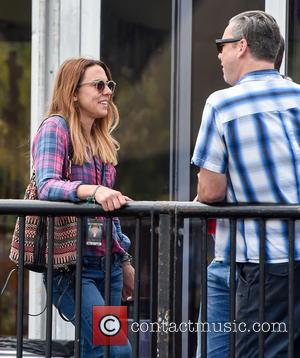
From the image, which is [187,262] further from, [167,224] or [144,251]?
[167,224]

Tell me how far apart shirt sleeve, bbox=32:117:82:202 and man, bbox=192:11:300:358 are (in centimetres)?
62

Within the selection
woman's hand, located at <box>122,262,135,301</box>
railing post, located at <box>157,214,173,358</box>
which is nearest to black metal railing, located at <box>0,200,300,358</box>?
railing post, located at <box>157,214,173,358</box>

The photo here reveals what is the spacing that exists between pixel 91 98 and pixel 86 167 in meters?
0.39

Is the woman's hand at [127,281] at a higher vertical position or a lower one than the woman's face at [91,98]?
lower

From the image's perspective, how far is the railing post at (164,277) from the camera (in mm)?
4855

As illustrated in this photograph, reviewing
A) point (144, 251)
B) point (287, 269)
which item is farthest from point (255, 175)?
point (144, 251)

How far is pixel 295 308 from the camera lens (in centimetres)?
482

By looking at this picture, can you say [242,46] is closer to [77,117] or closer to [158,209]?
[158,209]

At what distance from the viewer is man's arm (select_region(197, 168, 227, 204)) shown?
475 cm

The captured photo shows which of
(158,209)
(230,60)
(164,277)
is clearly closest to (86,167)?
(158,209)

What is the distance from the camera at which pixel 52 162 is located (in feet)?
16.7

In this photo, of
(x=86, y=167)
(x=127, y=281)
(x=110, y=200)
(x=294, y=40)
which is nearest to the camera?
(x=110, y=200)

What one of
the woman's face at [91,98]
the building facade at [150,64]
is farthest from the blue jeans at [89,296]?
the building facade at [150,64]

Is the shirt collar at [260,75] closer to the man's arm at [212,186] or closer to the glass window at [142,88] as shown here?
the man's arm at [212,186]
